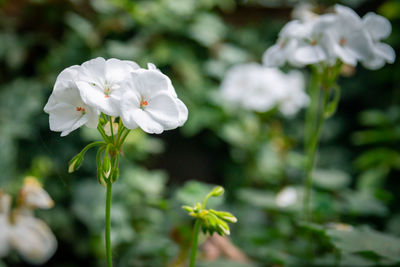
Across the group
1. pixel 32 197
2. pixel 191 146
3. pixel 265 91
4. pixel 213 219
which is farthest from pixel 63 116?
pixel 191 146

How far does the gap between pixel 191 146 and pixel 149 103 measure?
1.93m

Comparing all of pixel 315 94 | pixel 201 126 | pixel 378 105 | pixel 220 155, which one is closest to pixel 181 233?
pixel 315 94

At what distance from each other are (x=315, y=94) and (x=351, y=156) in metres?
0.97

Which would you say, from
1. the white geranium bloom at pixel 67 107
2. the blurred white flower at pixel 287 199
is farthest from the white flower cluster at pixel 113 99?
the blurred white flower at pixel 287 199

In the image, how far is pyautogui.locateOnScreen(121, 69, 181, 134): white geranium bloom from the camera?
55 cm

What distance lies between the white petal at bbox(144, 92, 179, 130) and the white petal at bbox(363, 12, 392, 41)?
651 mm

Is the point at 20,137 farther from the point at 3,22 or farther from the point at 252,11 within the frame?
the point at 252,11

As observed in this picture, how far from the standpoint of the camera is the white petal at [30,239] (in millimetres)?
965

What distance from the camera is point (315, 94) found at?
168 cm

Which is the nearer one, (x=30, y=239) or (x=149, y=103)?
(x=149, y=103)

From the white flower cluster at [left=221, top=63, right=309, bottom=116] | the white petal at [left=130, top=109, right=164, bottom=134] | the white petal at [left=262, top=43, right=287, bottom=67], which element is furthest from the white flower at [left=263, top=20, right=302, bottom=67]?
the white flower cluster at [left=221, top=63, right=309, bottom=116]

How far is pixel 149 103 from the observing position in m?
0.60

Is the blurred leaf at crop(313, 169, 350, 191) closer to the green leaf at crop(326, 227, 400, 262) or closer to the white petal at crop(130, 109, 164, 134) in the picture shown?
the green leaf at crop(326, 227, 400, 262)

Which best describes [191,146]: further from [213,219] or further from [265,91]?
[213,219]
